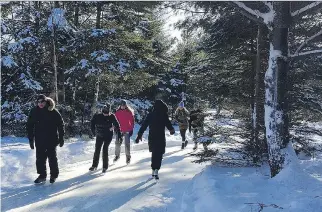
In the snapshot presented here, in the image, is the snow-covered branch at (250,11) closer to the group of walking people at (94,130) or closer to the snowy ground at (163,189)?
the snowy ground at (163,189)

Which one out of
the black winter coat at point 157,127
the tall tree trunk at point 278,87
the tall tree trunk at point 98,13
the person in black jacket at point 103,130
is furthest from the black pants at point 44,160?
the tall tree trunk at point 98,13

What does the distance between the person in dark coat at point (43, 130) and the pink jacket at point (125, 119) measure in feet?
11.9

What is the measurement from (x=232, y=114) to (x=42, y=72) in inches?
525

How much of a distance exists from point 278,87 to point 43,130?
533cm

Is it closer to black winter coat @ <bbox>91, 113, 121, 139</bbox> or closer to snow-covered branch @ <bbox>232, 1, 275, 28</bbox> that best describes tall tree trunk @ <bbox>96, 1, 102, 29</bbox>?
black winter coat @ <bbox>91, 113, 121, 139</bbox>

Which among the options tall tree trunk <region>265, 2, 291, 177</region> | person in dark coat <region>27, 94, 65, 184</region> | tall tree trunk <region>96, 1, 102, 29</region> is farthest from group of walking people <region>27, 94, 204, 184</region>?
tall tree trunk <region>96, 1, 102, 29</region>

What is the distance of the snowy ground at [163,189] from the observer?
6359mm

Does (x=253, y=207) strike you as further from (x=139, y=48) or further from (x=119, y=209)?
(x=139, y=48)

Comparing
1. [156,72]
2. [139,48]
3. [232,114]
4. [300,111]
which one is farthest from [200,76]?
[156,72]

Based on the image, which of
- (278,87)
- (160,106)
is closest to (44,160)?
(160,106)

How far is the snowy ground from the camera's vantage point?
250 inches

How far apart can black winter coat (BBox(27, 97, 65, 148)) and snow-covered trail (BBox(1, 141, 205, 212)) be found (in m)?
1.02

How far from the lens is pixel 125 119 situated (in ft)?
41.9

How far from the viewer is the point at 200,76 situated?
13.2 metres
